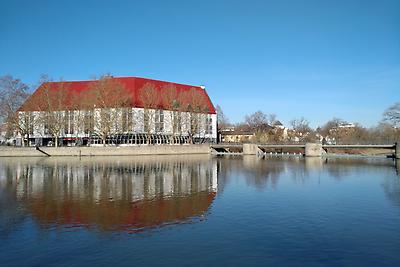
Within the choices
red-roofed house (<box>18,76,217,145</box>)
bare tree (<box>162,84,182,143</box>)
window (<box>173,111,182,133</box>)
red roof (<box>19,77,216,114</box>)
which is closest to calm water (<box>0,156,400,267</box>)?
red-roofed house (<box>18,76,217,145</box>)

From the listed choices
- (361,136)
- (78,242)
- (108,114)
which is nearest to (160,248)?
(78,242)

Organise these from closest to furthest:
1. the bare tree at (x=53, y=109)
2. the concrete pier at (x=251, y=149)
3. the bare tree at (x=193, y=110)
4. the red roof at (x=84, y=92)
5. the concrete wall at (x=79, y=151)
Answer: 1. the concrete wall at (x=79, y=151)
2. the bare tree at (x=53, y=109)
3. the red roof at (x=84, y=92)
4. the concrete pier at (x=251, y=149)
5. the bare tree at (x=193, y=110)

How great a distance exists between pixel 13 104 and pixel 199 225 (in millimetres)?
71098

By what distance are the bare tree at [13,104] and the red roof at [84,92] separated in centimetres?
155

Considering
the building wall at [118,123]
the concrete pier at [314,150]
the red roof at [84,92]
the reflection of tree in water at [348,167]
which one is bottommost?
the reflection of tree in water at [348,167]

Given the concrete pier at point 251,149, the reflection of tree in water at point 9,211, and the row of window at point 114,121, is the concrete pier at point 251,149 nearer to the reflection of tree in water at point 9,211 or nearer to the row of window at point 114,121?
the row of window at point 114,121

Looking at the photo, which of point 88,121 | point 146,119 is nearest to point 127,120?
point 146,119

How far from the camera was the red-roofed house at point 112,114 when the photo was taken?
256 ft

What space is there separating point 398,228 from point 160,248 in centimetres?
1108

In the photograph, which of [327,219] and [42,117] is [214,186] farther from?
[42,117]

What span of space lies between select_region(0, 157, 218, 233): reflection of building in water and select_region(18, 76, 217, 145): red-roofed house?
42.5 meters

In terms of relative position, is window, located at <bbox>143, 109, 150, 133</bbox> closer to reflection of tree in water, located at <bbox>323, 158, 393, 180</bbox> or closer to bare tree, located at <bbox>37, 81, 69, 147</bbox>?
bare tree, located at <bbox>37, 81, 69, 147</bbox>

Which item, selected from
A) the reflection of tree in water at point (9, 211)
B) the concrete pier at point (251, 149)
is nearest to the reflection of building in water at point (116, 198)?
the reflection of tree in water at point (9, 211)

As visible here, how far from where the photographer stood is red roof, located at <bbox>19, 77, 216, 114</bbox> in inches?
3081
